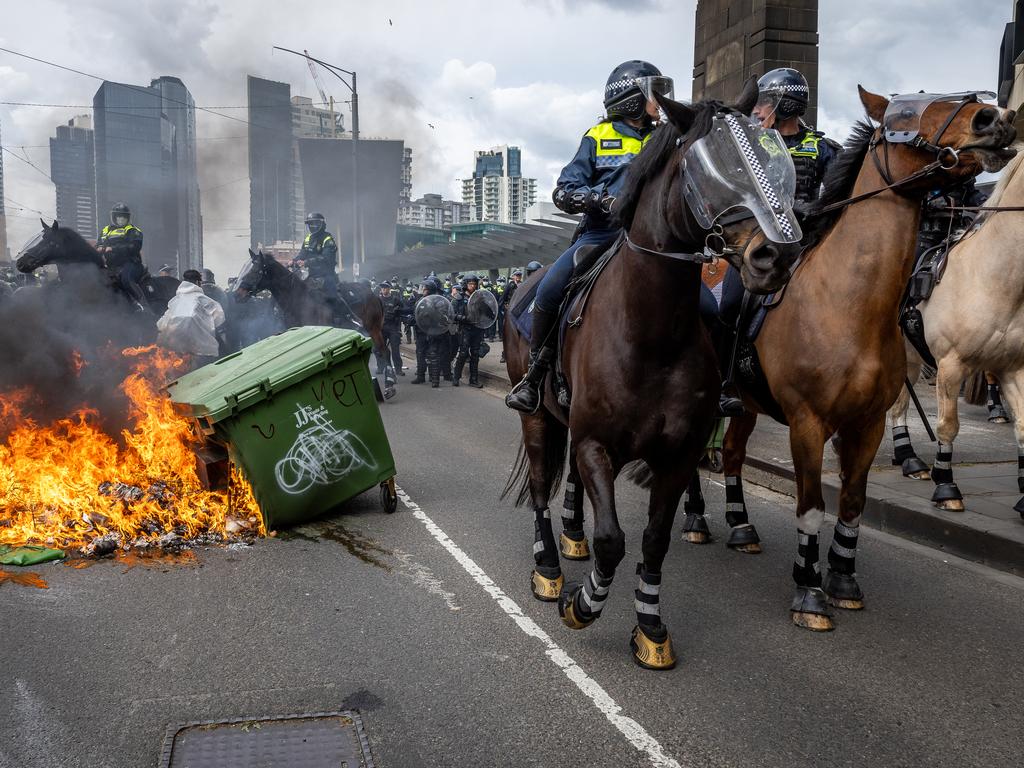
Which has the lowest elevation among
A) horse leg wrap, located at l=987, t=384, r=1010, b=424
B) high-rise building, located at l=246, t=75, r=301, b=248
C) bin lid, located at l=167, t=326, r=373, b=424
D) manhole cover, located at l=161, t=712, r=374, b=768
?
manhole cover, located at l=161, t=712, r=374, b=768

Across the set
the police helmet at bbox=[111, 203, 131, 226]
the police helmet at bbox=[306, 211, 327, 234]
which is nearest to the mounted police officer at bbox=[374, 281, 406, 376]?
the police helmet at bbox=[306, 211, 327, 234]

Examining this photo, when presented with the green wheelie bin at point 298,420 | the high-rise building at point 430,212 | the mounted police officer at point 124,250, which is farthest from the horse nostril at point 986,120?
the high-rise building at point 430,212


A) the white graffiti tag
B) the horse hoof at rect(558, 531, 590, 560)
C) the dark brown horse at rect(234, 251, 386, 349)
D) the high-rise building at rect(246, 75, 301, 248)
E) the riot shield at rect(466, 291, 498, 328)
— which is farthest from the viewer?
the high-rise building at rect(246, 75, 301, 248)

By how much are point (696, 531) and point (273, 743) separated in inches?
148

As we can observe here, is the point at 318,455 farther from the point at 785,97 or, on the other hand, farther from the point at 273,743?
the point at 785,97

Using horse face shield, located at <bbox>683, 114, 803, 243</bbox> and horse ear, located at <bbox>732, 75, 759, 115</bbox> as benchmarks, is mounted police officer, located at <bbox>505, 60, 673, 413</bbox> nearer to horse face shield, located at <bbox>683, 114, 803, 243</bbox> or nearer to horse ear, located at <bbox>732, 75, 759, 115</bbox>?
horse ear, located at <bbox>732, 75, 759, 115</bbox>

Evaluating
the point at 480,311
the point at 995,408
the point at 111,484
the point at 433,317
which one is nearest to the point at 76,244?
the point at 111,484

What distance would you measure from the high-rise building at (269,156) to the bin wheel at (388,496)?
5079cm

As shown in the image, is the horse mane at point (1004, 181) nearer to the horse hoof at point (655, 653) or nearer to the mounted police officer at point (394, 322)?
the horse hoof at point (655, 653)

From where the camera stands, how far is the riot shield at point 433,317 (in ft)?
57.8

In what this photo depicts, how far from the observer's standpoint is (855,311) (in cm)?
477

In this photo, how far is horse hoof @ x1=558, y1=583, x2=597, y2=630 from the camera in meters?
4.43

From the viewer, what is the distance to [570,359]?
4.73m

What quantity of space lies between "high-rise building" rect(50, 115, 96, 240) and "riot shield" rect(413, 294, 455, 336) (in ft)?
98.7
